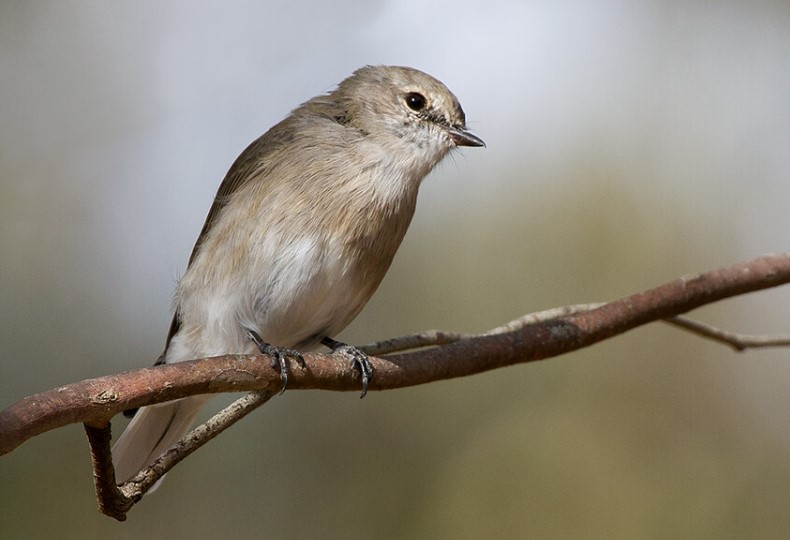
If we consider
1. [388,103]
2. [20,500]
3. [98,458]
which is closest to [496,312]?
[388,103]

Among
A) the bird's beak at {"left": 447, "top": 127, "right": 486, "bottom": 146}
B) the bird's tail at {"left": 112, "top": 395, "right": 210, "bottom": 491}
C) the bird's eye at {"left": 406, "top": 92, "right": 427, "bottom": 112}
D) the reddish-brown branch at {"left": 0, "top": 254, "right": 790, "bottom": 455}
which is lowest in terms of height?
the bird's tail at {"left": 112, "top": 395, "right": 210, "bottom": 491}

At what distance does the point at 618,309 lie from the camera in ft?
8.59

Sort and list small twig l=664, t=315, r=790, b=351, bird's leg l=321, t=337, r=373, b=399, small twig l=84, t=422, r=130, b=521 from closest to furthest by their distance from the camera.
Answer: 1. small twig l=84, t=422, r=130, b=521
2. bird's leg l=321, t=337, r=373, b=399
3. small twig l=664, t=315, r=790, b=351

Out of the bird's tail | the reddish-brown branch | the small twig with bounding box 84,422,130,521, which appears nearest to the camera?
the reddish-brown branch

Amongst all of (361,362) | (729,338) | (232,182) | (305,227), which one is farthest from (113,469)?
(729,338)

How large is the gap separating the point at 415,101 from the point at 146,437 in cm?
148

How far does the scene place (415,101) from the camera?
3268 millimetres

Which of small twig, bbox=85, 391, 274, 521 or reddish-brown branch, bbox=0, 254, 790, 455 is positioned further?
small twig, bbox=85, 391, 274, 521

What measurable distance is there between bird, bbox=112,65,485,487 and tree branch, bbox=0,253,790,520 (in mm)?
333

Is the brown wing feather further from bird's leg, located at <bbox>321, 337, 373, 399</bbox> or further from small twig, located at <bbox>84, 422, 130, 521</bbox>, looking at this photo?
small twig, located at <bbox>84, 422, 130, 521</bbox>

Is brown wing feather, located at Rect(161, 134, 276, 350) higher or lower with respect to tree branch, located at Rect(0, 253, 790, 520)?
higher

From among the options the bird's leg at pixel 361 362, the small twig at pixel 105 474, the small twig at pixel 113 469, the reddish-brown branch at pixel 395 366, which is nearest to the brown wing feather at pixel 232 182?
the bird's leg at pixel 361 362

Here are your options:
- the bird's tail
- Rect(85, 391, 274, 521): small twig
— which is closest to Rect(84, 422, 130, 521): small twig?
Rect(85, 391, 274, 521): small twig

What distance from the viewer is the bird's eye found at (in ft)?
10.7
